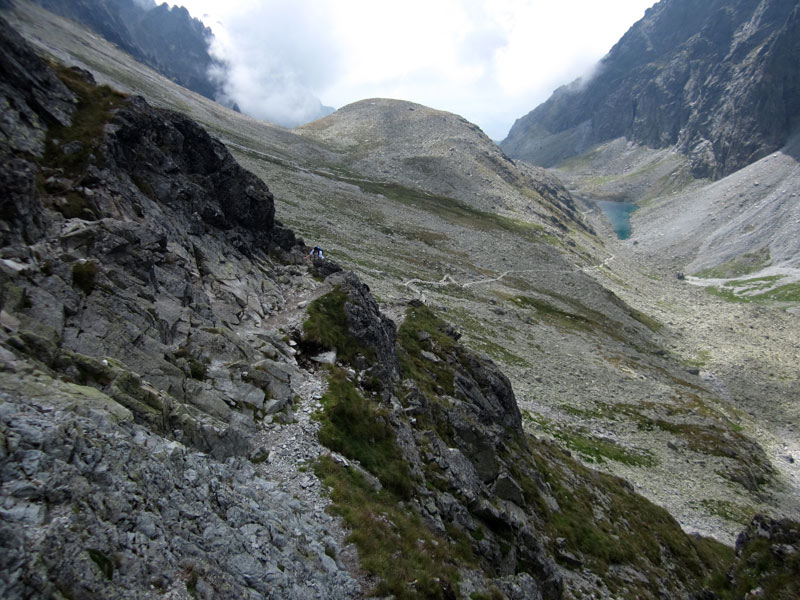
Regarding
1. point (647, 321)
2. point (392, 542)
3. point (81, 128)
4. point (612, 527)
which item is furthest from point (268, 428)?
point (647, 321)

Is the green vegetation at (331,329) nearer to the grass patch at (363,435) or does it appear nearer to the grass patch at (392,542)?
the grass patch at (363,435)

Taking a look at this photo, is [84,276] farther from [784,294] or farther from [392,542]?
[784,294]

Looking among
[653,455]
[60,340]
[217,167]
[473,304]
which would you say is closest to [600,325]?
[473,304]

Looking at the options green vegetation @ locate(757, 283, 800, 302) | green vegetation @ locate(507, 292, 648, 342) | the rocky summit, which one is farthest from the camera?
green vegetation @ locate(757, 283, 800, 302)

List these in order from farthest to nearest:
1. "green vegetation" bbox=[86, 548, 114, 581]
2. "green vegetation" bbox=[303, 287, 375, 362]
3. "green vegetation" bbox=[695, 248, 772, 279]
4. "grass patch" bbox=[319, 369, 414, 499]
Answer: "green vegetation" bbox=[695, 248, 772, 279] → "green vegetation" bbox=[303, 287, 375, 362] → "grass patch" bbox=[319, 369, 414, 499] → "green vegetation" bbox=[86, 548, 114, 581]

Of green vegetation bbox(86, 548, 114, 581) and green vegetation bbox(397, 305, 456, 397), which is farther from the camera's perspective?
green vegetation bbox(397, 305, 456, 397)

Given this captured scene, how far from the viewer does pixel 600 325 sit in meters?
84.2

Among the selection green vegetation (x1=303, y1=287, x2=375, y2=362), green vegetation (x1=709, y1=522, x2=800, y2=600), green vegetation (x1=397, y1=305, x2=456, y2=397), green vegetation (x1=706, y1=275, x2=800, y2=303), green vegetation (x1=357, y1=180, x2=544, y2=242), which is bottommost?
green vegetation (x1=709, y1=522, x2=800, y2=600)

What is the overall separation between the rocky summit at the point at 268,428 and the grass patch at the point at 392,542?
0.35 feet

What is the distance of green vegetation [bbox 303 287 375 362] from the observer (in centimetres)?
2536

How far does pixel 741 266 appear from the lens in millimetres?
150625

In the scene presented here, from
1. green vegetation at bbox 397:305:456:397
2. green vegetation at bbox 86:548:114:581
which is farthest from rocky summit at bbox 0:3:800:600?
green vegetation at bbox 397:305:456:397

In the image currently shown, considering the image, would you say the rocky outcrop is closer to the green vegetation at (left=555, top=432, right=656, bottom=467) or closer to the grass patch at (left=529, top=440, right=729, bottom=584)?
the grass patch at (left=529, top=440, right=729, bottom=584)

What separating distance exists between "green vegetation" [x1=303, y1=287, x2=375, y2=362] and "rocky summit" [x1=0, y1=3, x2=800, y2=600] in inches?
6.3
